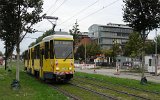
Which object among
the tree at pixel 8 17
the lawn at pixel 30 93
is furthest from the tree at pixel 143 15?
the tree at pixel 8 17

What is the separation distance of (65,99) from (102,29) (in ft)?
466

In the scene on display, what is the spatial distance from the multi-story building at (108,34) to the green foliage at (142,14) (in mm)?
127302

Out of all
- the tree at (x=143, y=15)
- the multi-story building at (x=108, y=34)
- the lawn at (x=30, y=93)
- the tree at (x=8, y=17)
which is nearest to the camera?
the lawn at (x=30, y=93)

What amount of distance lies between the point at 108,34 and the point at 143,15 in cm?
13230

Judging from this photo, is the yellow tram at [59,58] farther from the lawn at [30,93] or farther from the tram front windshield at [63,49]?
the lawn at [30,93]

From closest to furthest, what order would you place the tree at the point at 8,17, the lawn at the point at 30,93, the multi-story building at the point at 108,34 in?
the lawn at the point at 30,93
the tree at the point at 8,17
the multi-story building at the point at 108,34

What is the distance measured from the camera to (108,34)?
6358 inches

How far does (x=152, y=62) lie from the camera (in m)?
55.7

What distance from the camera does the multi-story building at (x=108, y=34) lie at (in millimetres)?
159375

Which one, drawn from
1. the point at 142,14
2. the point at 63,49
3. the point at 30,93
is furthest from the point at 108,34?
the point at 30,93

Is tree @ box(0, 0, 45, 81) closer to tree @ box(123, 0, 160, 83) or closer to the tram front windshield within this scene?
the tram front windshield

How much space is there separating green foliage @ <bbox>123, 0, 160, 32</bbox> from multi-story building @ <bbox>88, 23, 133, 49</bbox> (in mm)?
127302

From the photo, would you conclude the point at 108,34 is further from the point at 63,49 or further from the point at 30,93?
the point at 30,93

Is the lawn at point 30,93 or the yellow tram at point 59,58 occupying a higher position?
the yellow tram at point 59,58
